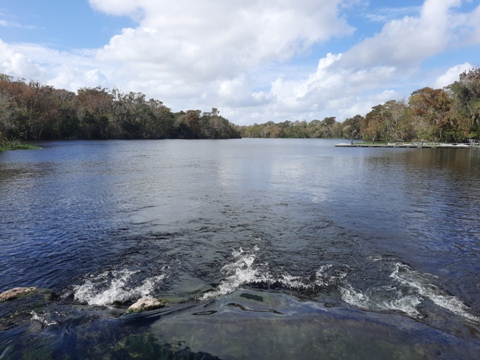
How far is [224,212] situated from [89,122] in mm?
116795

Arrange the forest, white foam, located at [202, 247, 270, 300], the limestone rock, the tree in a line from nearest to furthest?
1. the limestone rock
2. white foam, located at [202, 247, 270, 300]
3. the forest
4. the tree

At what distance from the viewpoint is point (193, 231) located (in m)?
14.2

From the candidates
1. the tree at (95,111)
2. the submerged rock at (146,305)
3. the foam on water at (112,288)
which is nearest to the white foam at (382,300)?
the submerged rock at (146,305)

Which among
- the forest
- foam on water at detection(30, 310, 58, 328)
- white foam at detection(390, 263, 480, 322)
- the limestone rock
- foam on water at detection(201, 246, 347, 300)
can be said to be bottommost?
white foam at detection(390, 263, 480, 322)

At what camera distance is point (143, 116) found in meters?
145

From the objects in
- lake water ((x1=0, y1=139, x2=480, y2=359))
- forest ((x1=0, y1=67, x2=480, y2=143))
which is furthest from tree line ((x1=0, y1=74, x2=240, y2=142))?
lake water ((x1=0, y1=139, x2=480, y2=359))

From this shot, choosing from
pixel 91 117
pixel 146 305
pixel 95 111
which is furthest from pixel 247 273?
pixel 95 111

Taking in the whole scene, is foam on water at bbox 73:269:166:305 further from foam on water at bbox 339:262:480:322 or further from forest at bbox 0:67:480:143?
forest at bbox 0:67:480:143

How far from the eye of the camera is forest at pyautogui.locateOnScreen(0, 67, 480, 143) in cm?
8269

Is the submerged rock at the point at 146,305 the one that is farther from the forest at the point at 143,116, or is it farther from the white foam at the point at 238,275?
the forest at the point at 143,116

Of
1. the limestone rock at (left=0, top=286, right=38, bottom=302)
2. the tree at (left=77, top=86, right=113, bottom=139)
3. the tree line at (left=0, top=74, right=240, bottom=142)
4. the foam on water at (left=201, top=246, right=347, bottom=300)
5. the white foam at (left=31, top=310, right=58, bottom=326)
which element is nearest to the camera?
the white foam at (left=31, top=310, right=58, bottom=326)

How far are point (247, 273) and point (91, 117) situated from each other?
12497 cm

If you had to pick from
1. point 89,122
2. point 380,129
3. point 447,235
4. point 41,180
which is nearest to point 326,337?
point 447,235

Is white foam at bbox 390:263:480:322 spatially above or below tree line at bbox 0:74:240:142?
below
